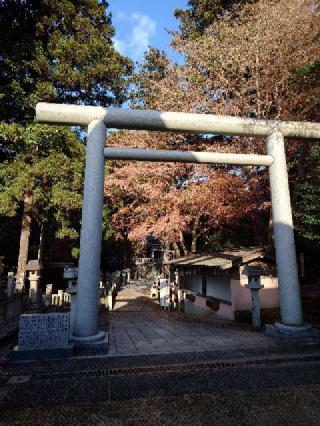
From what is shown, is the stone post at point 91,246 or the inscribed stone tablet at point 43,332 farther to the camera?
the stone post at point 91,246

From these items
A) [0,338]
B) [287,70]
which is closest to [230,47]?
[287,70]

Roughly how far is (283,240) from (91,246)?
12.2ft

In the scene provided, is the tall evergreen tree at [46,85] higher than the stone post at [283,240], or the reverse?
the tall evergreen tree at [46,85]

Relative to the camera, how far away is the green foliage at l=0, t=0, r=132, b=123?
1367 centimetres

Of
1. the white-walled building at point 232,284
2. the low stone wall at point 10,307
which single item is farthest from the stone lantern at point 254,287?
the low stone wall at point 10,307

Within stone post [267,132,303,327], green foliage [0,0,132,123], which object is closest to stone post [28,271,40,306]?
green foliage [0,0,132,123]

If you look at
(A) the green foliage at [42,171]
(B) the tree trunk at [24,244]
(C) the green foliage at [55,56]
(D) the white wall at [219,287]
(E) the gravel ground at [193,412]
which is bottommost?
(E) the gravel ground at [193,412]

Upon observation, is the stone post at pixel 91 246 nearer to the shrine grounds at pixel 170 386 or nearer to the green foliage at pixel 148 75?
the shrine grounds at pixel 170 386

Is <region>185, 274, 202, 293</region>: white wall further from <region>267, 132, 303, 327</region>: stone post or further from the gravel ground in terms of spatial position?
the gravel ground

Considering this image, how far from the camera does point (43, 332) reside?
4.36m

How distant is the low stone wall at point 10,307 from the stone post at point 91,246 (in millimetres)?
5488

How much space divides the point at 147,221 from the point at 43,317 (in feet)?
32.4

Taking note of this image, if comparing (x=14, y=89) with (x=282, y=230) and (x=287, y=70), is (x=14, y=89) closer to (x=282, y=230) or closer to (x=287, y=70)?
(x=287, y=70)

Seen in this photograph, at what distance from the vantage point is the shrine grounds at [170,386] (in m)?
2.61
